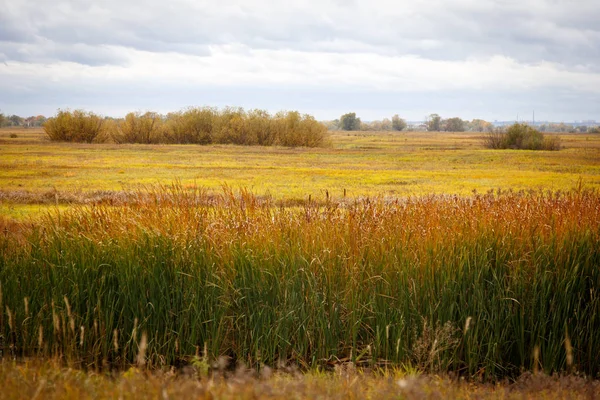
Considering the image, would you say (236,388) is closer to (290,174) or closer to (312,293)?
(312,293)

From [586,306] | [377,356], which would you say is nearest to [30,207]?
[377,356]

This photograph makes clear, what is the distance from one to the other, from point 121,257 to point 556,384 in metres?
6.16

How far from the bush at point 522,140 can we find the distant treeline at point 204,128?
21.8 metres

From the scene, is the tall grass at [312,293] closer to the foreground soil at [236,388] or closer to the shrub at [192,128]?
the foreground soil at [236,388]

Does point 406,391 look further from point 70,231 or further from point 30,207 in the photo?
point 30,207

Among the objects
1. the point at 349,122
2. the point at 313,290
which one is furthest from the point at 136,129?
the point at 349,122

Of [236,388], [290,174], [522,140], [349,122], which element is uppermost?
[349,122]

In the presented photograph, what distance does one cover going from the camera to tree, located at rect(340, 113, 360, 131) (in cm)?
18325

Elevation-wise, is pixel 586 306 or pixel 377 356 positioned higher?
pixel 586 306

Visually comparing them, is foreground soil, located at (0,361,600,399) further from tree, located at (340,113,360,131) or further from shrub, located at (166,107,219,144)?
tree, located at (340,113,360,131)

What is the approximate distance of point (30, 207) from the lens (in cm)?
2133

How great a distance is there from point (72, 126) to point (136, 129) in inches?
321

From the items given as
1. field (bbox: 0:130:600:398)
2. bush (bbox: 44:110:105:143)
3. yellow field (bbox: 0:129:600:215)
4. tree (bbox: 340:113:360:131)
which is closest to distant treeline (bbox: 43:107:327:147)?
bush (bbox: 44:110:105:143)

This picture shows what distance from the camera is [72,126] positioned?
2749 inches
